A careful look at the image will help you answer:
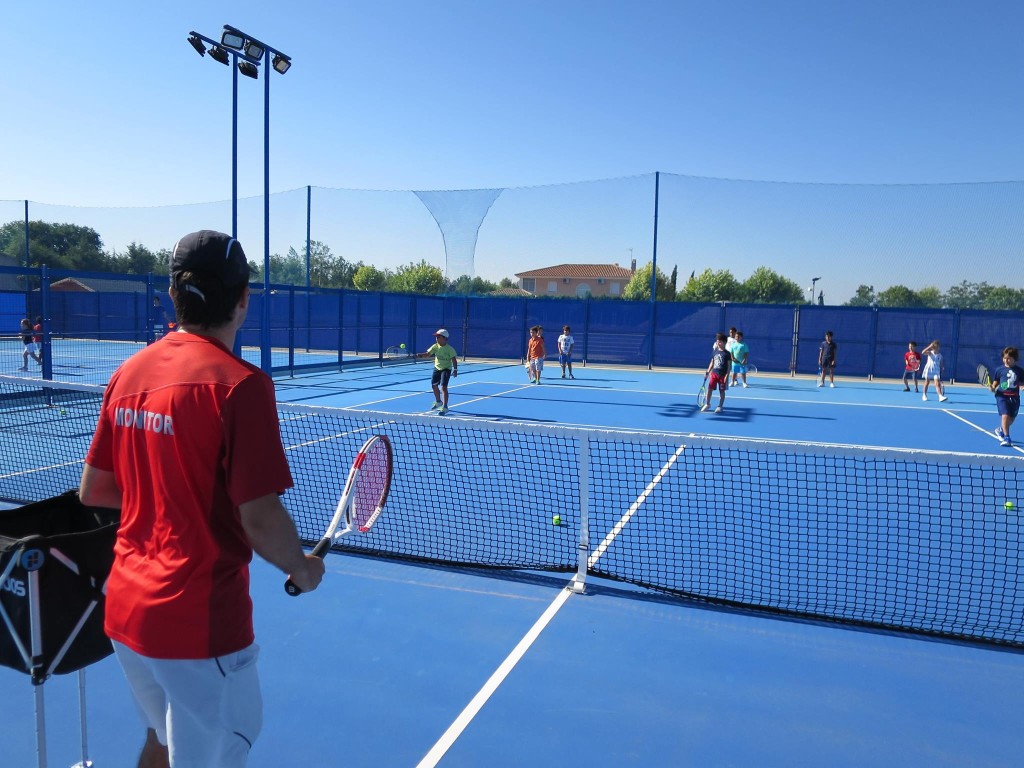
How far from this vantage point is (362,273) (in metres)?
71.6

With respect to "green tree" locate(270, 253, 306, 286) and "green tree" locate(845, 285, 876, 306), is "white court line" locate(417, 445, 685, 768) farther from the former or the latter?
"green tree" locate(270, 253, 306, 286)

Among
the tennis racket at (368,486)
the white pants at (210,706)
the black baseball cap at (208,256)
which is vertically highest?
the black baseball cap at (208,256)

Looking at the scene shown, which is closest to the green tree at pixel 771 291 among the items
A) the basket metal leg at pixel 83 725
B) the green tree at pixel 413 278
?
the green tree at pixel 413 278

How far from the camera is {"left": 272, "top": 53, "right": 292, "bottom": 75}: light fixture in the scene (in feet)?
58.7

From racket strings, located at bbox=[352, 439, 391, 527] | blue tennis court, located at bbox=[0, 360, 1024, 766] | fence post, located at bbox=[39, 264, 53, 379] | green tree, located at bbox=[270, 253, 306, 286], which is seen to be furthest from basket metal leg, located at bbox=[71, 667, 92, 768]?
green tree, located at bbox=[270, 253, 306, 286]

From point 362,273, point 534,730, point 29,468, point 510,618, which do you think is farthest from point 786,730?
point 362,273

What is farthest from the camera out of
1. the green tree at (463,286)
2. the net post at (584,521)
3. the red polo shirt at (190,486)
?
the green tree at (463,286)

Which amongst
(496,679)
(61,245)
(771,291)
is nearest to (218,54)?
(496,679)

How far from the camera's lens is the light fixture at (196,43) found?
16.3 meters

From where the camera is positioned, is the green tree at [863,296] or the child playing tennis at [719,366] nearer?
the child playing tennis at [719,366]

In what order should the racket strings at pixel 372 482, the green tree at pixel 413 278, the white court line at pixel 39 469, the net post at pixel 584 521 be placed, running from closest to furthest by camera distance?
the racket strings at pixel 372 482, the net post at pixel 584 521, the white court line at pixel 39 469, the green tree at pixel 413 278

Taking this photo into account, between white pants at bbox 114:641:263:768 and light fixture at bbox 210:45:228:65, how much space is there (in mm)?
17608

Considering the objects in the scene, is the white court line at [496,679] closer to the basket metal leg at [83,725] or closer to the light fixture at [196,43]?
the basket metal leg at [83,725]

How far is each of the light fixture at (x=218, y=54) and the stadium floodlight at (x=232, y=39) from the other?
0.52 meters
